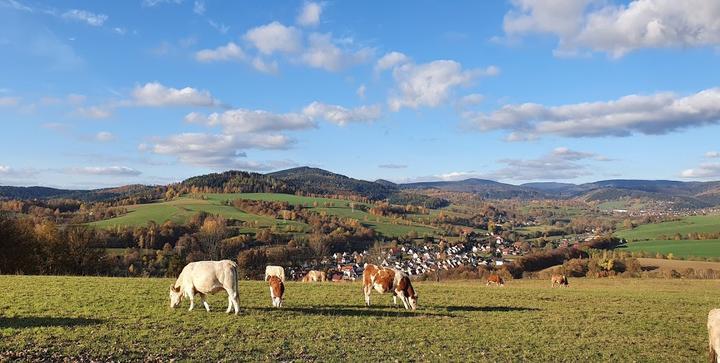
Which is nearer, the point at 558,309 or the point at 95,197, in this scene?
→ the point at 558,309

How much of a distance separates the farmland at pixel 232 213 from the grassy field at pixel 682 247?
183 feet

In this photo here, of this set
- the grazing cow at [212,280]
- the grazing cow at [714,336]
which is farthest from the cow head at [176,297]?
the grazing cow at [714,336]

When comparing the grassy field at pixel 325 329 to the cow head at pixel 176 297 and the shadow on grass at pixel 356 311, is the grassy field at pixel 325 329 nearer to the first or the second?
the shadow on grass at pixel 356 311

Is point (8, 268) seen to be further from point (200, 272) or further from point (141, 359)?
point (141, 359)

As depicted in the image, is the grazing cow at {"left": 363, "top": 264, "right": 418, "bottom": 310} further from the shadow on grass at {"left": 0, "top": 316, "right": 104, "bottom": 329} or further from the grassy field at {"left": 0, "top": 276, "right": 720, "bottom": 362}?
the shadow on grass at {"left": 0, "top": 316, "right": 104, "bottom": 329}

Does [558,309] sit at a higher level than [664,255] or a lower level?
higher

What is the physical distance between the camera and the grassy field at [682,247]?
301ft

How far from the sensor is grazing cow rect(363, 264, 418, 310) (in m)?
21.2

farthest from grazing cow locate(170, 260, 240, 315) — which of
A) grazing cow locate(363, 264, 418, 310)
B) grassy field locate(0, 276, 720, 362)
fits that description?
grazing cow locate(363, 264, 418, 310)

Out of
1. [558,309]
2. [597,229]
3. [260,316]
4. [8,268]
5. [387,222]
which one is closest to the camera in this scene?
[260,316]

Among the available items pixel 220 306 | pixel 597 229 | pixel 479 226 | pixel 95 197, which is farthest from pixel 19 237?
pixel 597 229

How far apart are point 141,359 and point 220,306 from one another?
742 cm

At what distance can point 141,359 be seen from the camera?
11305mm

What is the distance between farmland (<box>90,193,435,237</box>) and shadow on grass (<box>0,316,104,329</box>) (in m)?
92.0
